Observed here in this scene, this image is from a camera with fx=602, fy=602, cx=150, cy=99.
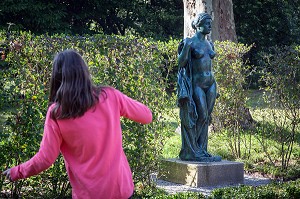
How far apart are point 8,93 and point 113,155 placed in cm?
372

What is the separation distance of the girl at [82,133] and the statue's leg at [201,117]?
18.0 ft

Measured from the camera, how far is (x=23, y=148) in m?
7.01

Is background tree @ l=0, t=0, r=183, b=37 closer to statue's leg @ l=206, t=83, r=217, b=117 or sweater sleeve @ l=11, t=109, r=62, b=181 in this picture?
statue's leg @ l=206, t=83, r=217, b=117

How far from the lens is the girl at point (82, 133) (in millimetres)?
3506

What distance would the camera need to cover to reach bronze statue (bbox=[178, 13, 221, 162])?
8.98 meters

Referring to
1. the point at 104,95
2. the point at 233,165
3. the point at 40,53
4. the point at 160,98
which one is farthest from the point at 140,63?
the point at 104,95

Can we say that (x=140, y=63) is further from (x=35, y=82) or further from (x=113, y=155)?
(x=113, y=155)

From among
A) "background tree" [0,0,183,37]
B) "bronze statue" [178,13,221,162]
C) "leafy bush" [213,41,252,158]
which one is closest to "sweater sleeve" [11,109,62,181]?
"bronze statue" [178,13,221,162]

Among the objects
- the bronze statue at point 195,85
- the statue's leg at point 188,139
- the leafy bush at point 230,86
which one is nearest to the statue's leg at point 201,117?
the bronze statue at point 195,85

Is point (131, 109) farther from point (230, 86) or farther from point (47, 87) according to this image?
point (230, 86)

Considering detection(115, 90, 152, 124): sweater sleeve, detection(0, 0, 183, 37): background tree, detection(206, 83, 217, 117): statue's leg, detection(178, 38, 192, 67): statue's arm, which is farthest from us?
detection(0, 0, 183, 37): background tree

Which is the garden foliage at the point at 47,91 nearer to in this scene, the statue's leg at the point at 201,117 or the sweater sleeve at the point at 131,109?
the statue's leg at the point at 201,117

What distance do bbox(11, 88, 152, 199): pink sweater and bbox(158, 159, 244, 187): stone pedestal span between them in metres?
5.21

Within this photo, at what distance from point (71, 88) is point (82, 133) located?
0.90 ft
